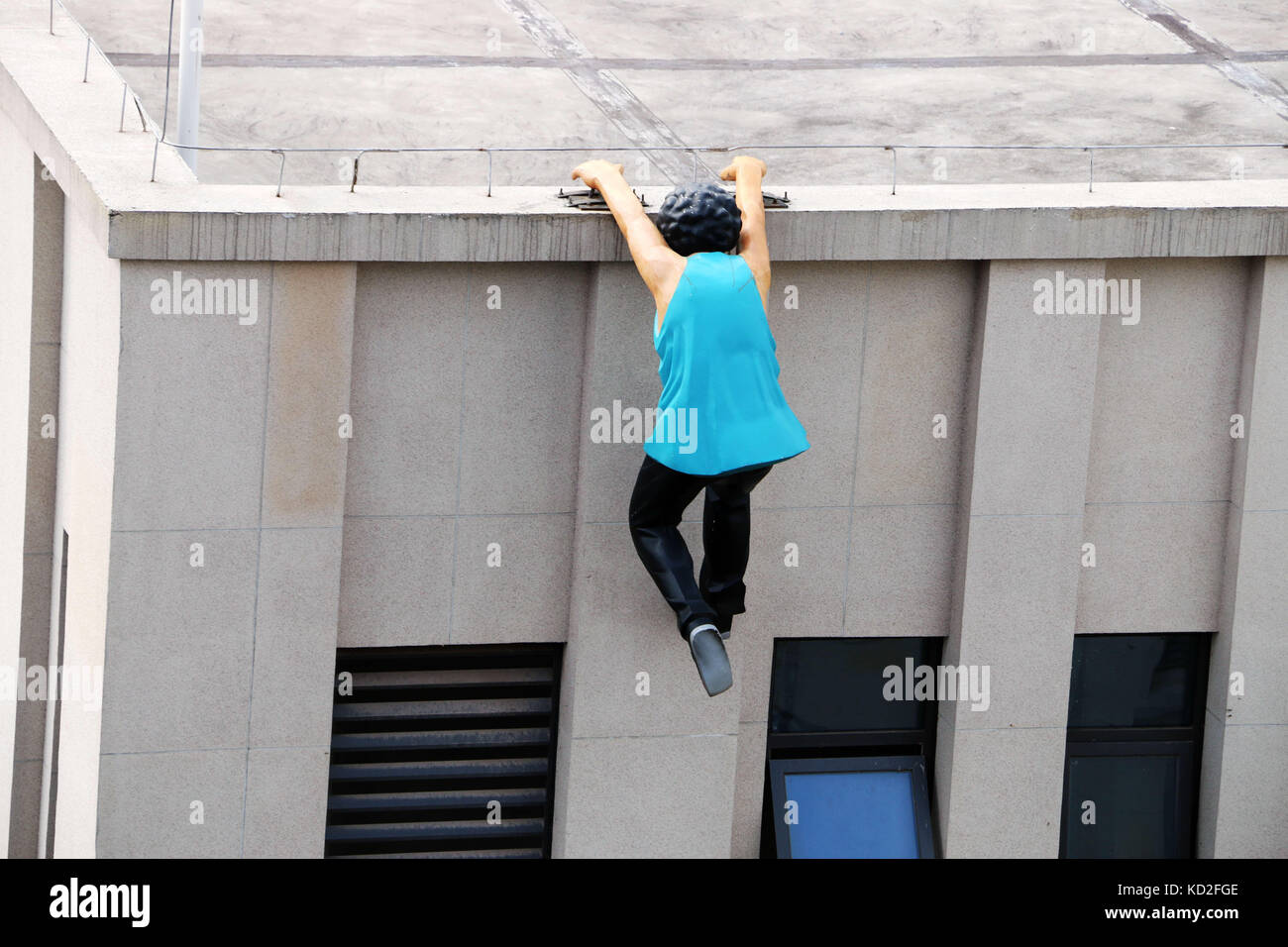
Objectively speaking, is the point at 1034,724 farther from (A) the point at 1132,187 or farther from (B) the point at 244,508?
(B) the point at 244,508

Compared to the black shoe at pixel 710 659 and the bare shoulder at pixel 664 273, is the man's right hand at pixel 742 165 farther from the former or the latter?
the black shoe at pixel 710 659

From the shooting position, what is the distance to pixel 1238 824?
11.8 m

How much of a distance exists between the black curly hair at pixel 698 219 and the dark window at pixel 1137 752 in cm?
374

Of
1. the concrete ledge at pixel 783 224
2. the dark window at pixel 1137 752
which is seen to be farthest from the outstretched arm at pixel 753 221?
the dark window at pixel 1137 752

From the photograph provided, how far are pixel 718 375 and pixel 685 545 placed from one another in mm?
1174

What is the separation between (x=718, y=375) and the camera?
990 centimetres

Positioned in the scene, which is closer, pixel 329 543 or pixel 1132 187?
pixel 329 543

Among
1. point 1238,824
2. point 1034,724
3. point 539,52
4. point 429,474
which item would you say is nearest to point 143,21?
point 539,52

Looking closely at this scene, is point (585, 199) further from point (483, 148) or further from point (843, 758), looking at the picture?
point (843, 758)

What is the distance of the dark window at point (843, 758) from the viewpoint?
11617 mm

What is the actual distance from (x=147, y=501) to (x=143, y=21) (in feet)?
22.6

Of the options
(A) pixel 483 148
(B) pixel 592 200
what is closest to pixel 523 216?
(B) pixel 592 200

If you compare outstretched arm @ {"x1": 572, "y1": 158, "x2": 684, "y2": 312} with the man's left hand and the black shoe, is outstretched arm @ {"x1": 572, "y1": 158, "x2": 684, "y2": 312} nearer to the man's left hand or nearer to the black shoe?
the man's left hand

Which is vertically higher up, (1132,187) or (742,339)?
(1132,187)
